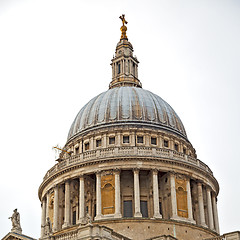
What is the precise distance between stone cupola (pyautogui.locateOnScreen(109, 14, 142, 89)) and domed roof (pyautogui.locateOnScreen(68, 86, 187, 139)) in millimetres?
2879

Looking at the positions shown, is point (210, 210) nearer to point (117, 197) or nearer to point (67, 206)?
point (117, 197)

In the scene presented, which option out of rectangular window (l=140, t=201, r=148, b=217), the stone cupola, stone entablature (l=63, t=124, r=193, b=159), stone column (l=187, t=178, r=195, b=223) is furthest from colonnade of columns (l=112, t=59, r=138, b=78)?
rectangular window (l=140, t=201, r=148, b=217)

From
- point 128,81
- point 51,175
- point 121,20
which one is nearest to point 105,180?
point 51,175

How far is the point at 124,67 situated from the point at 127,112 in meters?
10.1

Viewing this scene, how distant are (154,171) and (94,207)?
7521 millimetres

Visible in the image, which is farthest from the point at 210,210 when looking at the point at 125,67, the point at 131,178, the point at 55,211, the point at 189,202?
the point at 125,67

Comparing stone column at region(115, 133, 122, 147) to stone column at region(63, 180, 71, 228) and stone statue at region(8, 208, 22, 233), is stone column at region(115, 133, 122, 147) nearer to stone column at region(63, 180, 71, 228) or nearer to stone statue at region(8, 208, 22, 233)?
stone column at region(63, 180, 71, 228)

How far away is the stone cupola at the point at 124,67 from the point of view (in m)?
71.5

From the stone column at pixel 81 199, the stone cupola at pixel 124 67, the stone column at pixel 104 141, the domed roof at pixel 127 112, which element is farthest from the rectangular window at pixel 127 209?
the stone cupola at pixel 124 67

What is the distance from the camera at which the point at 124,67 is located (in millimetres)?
72062

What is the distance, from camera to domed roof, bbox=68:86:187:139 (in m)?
63.7

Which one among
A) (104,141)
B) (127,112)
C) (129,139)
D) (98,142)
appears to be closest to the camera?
(129,139)

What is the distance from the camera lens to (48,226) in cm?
4788

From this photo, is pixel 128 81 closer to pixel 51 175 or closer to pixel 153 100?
pixel 153 100
